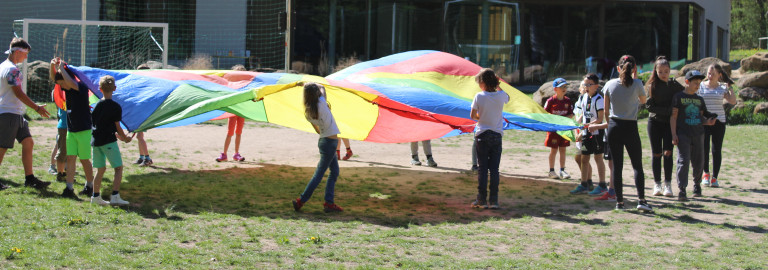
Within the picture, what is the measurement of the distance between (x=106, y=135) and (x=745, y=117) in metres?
15.1

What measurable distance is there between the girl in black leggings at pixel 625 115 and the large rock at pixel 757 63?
55.4ft

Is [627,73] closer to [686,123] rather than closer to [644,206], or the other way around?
[644,206]

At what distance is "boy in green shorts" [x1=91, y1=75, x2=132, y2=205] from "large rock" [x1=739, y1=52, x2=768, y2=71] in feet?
65.1

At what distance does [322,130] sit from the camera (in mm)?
6676

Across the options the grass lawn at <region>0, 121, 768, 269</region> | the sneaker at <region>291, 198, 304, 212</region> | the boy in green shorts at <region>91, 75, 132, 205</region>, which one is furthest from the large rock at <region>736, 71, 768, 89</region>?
the boy in green shorts at <region>91, 75, 132, 205</region>

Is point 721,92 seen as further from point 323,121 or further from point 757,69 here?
point 757,69


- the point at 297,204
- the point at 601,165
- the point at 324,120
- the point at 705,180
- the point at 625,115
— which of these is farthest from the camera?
the point at 705,180

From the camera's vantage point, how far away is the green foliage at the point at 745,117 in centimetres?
1712

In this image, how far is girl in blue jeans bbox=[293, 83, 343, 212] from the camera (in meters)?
6.58

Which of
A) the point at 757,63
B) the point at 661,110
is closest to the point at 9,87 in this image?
the point at 661,110

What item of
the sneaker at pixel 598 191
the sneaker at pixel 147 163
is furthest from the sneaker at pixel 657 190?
the sneaker at pixel 147 163

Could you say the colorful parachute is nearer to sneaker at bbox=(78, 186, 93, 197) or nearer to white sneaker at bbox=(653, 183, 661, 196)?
sneaker at bbox=(78, 186, 93, 197)

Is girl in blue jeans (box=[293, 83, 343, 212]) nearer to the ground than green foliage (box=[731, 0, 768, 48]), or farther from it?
nearer to the ground

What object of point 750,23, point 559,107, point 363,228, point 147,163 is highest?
point 750,23
